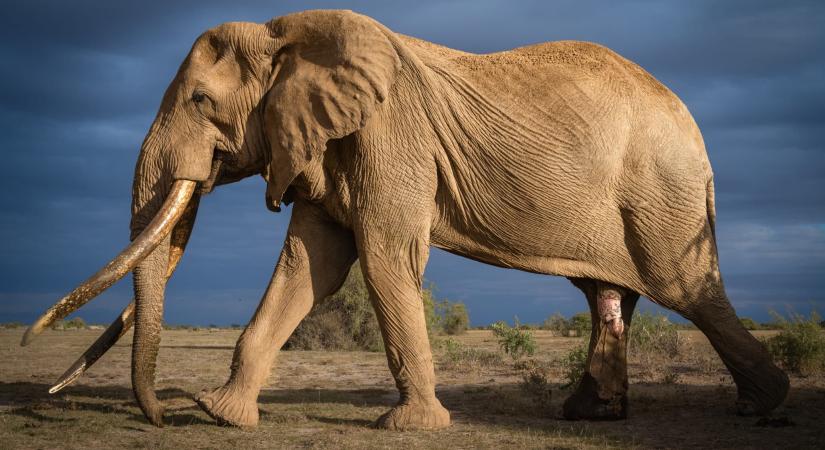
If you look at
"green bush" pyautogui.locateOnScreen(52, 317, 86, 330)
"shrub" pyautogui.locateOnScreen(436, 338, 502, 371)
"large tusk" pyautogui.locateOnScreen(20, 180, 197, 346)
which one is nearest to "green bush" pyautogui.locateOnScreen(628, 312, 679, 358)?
"shrub" pyautogui.locateOnScreen(436, 338, 502, 371)

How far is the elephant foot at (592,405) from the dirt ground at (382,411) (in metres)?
0.21

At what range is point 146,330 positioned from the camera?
27.6 feet

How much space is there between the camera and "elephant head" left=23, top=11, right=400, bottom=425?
821cm

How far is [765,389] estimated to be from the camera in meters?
9.26

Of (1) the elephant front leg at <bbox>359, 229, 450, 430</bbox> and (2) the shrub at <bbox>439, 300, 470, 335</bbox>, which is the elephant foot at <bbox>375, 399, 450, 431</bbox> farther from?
(2) the shrub at <bbox>439, 300, 470, 335</bbox>

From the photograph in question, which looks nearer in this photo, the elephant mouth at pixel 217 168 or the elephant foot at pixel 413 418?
the elephant foot at pixel 413 418

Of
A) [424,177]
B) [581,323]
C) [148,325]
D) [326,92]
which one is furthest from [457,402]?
[581,323]

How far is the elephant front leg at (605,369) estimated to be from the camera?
30.6 feet

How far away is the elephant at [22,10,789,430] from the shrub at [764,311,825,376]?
4921 millimetres

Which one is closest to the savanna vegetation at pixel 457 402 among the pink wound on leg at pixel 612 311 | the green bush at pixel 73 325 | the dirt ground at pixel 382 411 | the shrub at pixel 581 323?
the dirt ground at pixel 382 411

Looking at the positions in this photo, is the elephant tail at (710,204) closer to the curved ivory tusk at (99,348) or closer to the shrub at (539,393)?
the shrub at (539,393)

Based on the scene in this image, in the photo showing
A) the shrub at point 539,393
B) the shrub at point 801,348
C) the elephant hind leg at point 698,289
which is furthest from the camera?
the shrub at point 801,348

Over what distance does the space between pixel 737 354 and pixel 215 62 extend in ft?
20.9

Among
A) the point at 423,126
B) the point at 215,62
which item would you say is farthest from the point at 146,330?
the point at 423,126
